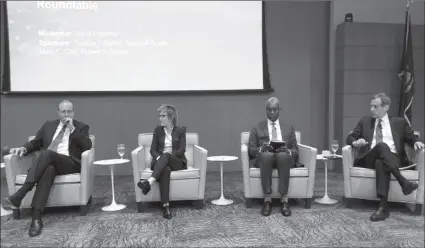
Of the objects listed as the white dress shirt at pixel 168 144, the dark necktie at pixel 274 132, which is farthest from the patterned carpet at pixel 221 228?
the dark necktie at pixel 274 132

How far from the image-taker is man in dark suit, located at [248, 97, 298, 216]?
3.18 m

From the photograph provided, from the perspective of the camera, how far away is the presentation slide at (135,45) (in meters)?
4.48

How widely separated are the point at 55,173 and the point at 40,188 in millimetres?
181

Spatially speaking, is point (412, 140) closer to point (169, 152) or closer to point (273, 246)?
point (273, 246)

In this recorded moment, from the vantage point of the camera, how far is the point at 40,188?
9.61 feet

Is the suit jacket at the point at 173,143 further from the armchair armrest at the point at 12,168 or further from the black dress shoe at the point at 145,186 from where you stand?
the armchair armrest at the point at 12,168

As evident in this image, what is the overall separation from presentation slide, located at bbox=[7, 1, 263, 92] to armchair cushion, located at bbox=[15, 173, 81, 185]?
1.82 metres

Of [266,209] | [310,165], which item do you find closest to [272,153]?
[310,165]

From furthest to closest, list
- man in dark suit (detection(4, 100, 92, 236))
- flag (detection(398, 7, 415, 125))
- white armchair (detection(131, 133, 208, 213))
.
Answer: flag (detection(398, 7, 415, 125)) < white armchair (detection(131, 133, 208, 213)) < man in dark suit (detection(4, 100, 92, 236))

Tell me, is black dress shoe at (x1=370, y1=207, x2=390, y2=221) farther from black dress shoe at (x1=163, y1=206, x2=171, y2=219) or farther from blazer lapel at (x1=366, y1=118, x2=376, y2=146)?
black dress shoe at (x1=163, y1=206, x2=171, y2=219)

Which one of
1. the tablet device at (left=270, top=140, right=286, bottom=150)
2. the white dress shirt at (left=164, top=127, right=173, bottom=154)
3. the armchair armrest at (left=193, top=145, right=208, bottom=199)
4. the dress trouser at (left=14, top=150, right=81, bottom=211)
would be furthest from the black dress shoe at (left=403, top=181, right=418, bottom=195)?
the dress trouser at (left=14, top=150, right=81, bottom=211)

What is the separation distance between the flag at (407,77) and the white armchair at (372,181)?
1.50 metres

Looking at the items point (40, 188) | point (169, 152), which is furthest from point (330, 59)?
point (40, 188)

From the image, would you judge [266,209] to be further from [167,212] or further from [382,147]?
[382,147]
